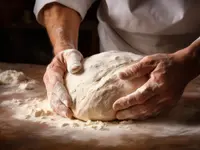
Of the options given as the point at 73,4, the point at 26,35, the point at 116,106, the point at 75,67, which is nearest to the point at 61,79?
the point at 75,67

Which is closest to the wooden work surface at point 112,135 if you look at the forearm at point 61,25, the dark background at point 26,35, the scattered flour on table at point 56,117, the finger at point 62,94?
the scattered flour on table at point 56,117

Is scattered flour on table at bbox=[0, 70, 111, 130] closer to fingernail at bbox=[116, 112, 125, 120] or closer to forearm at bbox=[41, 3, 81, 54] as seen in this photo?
fingernail at bbox=[116, 112, 125, 120]

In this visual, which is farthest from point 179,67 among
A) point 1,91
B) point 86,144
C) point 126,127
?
point 1,91

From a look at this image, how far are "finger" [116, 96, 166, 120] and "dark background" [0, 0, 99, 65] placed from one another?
1.37 metres

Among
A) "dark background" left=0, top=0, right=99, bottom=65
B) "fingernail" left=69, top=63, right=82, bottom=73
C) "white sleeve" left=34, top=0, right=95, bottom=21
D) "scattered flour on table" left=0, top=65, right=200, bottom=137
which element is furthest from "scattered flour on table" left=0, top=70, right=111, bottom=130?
"dark background" left=0, top=0, right=99, bottom=65

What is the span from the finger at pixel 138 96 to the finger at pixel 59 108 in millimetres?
155

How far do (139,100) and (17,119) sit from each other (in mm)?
389

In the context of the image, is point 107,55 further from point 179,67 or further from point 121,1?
point 121,1

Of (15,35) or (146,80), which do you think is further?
(15,35)

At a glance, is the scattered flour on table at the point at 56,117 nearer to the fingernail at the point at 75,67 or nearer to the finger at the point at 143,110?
the finger at the point at 143,110

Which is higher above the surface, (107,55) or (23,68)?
(23,68)

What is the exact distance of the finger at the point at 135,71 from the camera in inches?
44.3

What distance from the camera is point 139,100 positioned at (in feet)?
3.61

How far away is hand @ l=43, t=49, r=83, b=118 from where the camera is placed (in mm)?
1184
